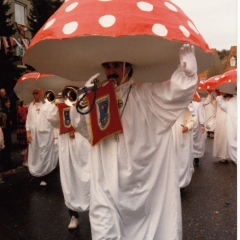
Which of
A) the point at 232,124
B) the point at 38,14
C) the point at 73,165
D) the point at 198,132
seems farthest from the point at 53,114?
the point at 38,14

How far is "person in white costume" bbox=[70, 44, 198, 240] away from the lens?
2928 mm

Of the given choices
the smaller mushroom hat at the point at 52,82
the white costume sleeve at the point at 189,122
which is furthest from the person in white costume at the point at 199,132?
the smaller mushroom hat at the point at 52,82

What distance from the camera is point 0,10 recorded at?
58.4ft

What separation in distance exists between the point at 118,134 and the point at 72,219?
90.0 inches

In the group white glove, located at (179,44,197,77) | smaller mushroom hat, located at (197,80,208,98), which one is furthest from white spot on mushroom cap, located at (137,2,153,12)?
smaller mushroom hat, located at (197,80,208,98)

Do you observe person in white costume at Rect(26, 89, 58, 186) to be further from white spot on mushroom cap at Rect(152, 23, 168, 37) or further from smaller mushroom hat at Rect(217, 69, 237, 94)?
white spot on mushroom cap at Rect(152, 23, 168, 37)

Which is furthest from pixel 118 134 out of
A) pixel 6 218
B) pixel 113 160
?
pixel 6 218

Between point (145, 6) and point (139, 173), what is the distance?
4.24 ft

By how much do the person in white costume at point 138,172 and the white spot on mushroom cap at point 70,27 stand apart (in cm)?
77

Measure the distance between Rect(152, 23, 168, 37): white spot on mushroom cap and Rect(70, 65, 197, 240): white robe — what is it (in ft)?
1.84

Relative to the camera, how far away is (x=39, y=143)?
25.2 feet

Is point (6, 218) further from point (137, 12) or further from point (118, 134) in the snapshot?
point (137, 12)

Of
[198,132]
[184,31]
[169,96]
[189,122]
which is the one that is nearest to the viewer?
[184,31]

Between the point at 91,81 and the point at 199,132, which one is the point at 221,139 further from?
the point at 91,81
